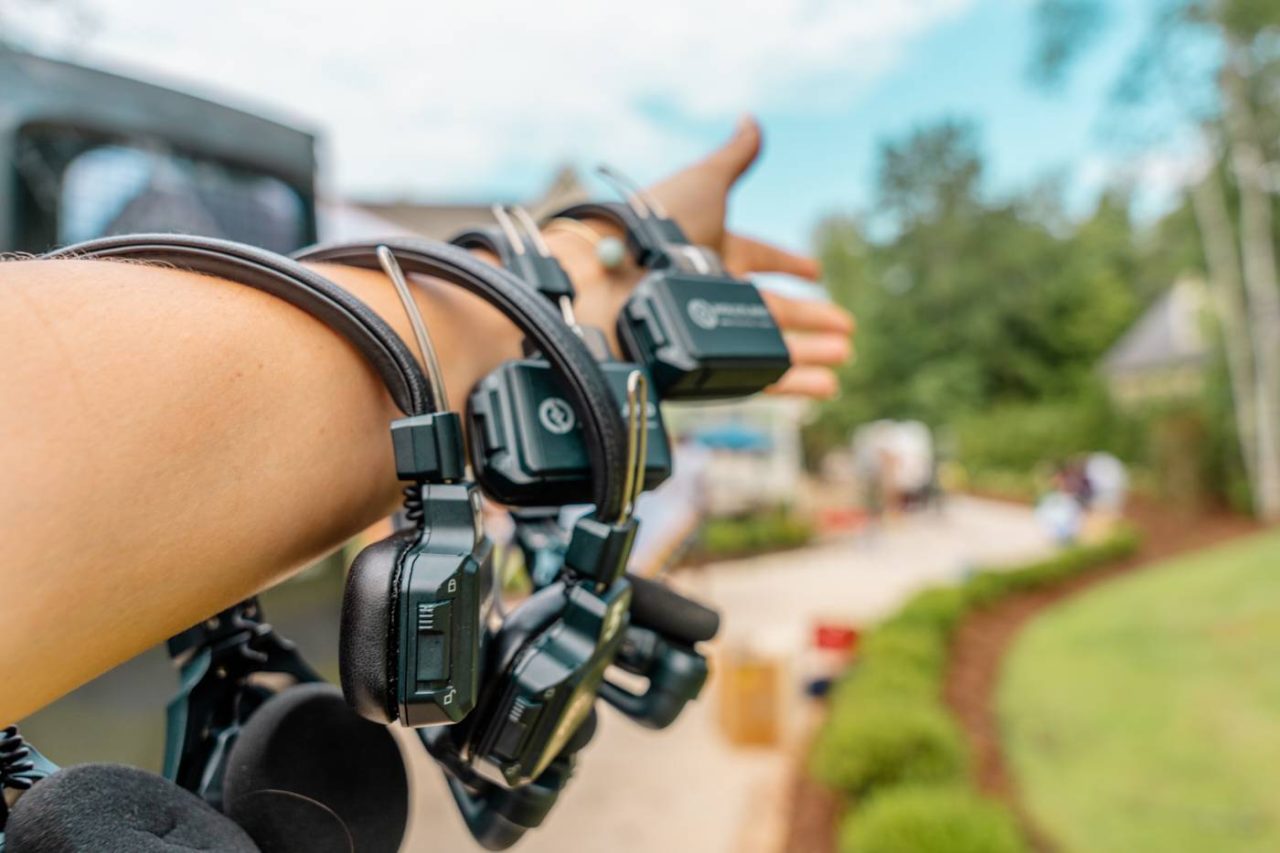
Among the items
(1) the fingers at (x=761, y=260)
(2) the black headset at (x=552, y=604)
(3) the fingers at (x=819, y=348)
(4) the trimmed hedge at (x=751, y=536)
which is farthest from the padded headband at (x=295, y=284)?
(4) the trimmed hedge at (x=751, y=536)

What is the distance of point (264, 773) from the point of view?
1.98 feet

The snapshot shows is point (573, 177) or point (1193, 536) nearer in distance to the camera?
point (1193, 536)

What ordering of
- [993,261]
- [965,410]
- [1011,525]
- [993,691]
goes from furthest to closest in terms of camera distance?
[993,261] < [965,410] < [1011,525] < [993,691]

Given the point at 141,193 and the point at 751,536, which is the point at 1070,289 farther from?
the point at 141,193

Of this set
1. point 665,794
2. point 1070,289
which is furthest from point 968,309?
point 665,794

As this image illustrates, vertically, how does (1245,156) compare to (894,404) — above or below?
above

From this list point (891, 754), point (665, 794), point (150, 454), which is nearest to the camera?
point (150, 454)

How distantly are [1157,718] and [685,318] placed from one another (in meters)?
6.73

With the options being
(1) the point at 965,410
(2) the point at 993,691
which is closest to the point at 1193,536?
(2) the point at 993,691

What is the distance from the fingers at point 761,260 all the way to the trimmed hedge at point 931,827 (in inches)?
129

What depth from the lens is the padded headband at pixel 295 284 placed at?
1.80 feet

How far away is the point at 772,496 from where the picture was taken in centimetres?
1928

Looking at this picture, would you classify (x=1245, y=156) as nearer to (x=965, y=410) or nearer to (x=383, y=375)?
(x=965, y=410)

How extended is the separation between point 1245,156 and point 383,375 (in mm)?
21714
